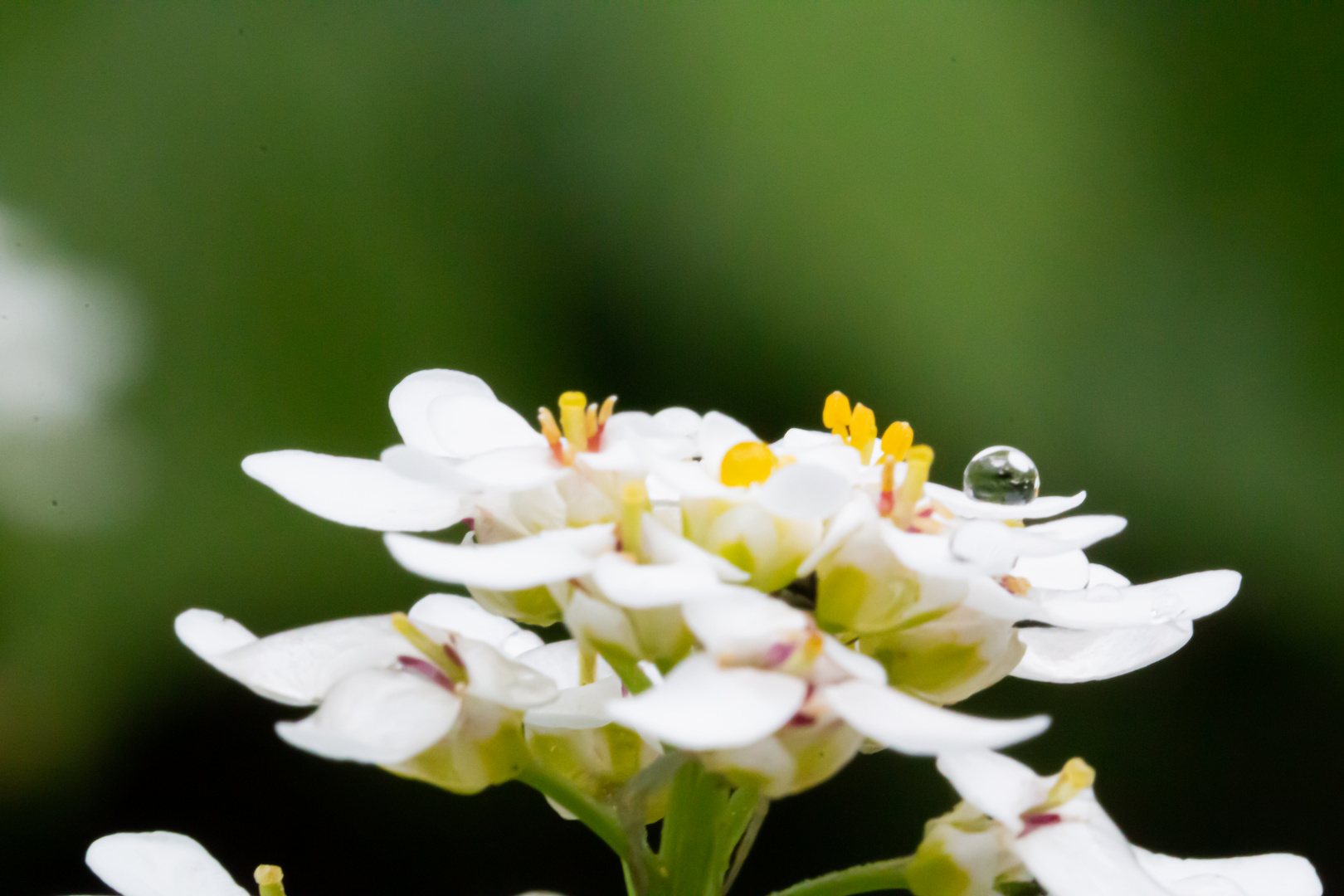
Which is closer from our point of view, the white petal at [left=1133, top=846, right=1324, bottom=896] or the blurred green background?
the white petal at [left=1133, top=846, right=1324, bottom=896]

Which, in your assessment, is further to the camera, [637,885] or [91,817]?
[91,817]

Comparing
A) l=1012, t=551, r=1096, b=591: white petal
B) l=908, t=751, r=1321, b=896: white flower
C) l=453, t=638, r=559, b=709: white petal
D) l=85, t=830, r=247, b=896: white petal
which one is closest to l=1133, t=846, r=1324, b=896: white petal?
l=908, t=751, r=1321, b=896: white flower

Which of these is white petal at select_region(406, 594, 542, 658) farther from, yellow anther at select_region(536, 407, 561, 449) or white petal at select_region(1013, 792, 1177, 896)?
white petal at select_region(1013, 792, 1177, 896)

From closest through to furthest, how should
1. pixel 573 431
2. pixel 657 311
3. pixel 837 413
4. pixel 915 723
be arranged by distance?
pixel 915 723 < pixel 573 431 < pixel 837 413 < pixel 657 311

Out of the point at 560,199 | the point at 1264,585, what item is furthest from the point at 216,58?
the point at 1264,585

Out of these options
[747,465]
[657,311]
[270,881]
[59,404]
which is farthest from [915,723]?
[59,404]

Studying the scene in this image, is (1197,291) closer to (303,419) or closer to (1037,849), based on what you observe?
(303,419)

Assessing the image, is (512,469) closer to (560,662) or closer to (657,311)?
(560,662)
